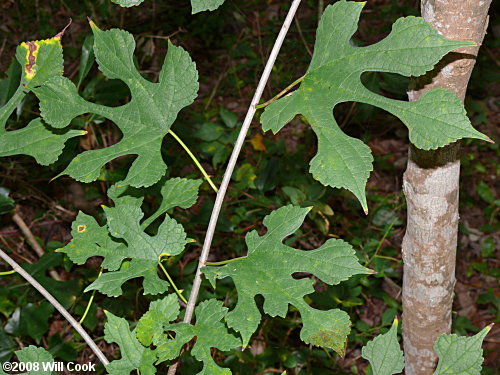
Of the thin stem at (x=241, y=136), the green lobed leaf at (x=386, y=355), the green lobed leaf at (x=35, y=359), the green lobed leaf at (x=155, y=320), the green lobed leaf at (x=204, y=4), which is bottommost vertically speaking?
the green lobed leaf at (x=386, y=355)

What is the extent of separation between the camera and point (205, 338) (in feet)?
4.34

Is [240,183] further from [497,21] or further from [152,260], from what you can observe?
[497,21]

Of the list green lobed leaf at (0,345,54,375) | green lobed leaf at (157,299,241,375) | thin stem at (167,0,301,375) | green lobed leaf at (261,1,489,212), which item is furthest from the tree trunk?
green lobed leaf at (0,345,54,375)

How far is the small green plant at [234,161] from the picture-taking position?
1.12 meters

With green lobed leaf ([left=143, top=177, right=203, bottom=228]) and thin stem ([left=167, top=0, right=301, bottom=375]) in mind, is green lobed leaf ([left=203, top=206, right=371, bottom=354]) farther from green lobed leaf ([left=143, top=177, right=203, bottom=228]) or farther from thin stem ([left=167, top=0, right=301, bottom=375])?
green lobed leaf ([left=143, top=177, right=203, bottom=228])

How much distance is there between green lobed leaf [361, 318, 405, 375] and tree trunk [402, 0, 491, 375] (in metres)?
0.37

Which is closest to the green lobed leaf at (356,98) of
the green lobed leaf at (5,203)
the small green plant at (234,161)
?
the small green plant at (234,161)

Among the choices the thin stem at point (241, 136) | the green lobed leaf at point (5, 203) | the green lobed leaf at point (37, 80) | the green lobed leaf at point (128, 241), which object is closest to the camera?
the thin stem at point (241, 136)

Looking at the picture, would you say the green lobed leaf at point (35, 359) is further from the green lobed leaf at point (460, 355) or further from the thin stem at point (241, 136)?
the green lobed leaf at point (460, 355)

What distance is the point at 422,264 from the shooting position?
66.4 inches

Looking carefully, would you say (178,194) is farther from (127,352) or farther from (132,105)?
(127,352)

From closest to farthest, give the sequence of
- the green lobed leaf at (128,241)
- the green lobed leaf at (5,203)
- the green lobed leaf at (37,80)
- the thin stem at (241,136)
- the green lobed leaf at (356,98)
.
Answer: the green lobed leaf at (356,98) < the thin stem at (241,136) < the green lobed leaf at (128,241) < the green lobed leaf at (37,80) < the green lobed leaf at (5,203)

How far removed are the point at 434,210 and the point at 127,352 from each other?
895mm

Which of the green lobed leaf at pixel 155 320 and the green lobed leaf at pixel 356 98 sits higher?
the green lobed leaf at pixel 356 98
